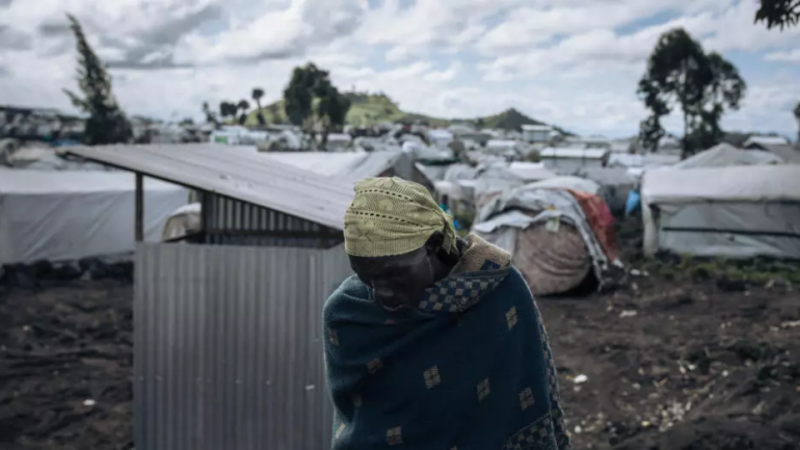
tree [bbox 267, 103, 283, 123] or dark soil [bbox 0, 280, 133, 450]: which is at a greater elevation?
tree [bbox 267, 103, 283, 123]

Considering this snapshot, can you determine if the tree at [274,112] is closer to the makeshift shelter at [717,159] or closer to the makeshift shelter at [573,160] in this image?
the makeshift shelter at [573,160]

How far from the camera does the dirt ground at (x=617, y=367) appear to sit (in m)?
5.68

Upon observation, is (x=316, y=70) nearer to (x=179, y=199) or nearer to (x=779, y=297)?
(x=179, y=199)

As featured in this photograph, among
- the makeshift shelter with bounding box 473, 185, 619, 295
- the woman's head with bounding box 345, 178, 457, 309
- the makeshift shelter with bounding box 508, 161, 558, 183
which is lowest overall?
the makeshift shelter with bounding box 473, 185, 619, 295

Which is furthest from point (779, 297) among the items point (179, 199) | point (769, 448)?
point (179, 199)

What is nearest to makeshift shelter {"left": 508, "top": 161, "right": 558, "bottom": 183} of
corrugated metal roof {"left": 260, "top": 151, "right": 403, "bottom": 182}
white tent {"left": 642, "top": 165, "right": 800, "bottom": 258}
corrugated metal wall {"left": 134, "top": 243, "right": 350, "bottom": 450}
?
corrugated metal roof {"left": 260, "top": 151, "right": 403, "bottom": 182}

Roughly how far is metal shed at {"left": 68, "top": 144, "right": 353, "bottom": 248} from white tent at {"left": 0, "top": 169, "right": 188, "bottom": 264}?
853 cm

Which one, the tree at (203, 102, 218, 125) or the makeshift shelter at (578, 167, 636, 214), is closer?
the makeshift shelter at (578, 167, 636, 214)

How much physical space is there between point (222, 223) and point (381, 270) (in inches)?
143

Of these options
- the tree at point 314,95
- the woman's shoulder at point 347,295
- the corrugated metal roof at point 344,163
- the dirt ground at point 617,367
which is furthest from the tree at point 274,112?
the woman's shoulder at point 347,295

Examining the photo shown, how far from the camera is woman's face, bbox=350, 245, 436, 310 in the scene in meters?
1.50

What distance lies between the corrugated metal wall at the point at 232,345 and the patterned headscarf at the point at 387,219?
8.31ft

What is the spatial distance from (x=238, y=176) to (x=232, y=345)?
3.88 ft

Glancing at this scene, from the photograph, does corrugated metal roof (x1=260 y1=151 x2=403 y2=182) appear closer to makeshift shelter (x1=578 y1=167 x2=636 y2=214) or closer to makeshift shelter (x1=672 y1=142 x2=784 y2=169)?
makeshift shelter (x1=578 y1=167 x2=636 y2=214)
